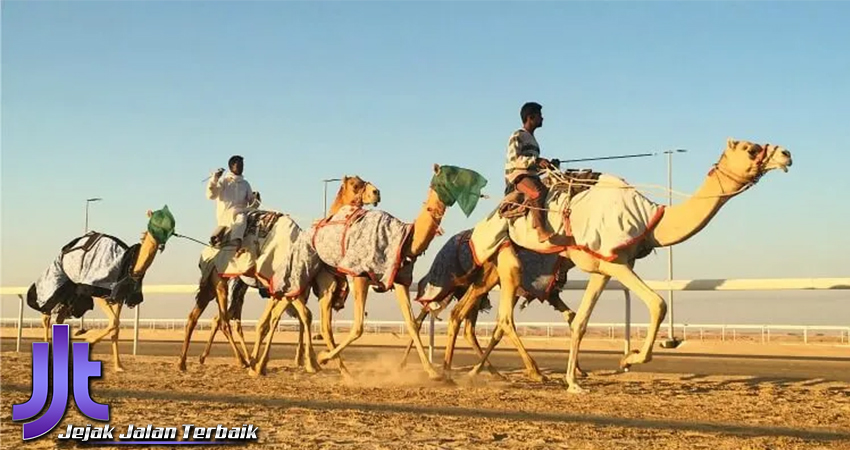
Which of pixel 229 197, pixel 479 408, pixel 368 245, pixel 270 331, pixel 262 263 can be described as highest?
pixel 229 197

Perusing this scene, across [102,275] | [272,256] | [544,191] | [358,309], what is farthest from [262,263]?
[544,191]

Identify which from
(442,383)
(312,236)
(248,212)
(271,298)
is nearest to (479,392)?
(442,383)

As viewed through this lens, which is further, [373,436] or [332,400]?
[332,400]

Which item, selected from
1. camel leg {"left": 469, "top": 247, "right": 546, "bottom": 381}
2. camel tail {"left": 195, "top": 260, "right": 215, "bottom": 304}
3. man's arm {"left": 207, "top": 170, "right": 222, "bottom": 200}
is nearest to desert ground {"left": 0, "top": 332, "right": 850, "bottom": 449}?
camel leg {"left": 469, "top": 247, "right": 546, "bottom": 381}

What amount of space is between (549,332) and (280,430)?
24735mm

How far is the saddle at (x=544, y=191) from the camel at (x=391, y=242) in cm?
54

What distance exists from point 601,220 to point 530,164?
135cm

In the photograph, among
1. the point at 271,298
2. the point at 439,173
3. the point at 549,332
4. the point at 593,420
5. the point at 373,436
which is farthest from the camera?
the point at 549,332

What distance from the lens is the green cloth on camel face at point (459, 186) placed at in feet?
36.8

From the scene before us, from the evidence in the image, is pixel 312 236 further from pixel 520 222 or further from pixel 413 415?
pixel 413 415

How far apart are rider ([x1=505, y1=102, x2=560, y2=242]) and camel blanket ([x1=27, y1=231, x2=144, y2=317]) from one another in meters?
5.85

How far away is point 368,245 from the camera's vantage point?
11773 mm

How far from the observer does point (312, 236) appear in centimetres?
1286

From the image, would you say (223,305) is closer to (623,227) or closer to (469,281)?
(469,281)
